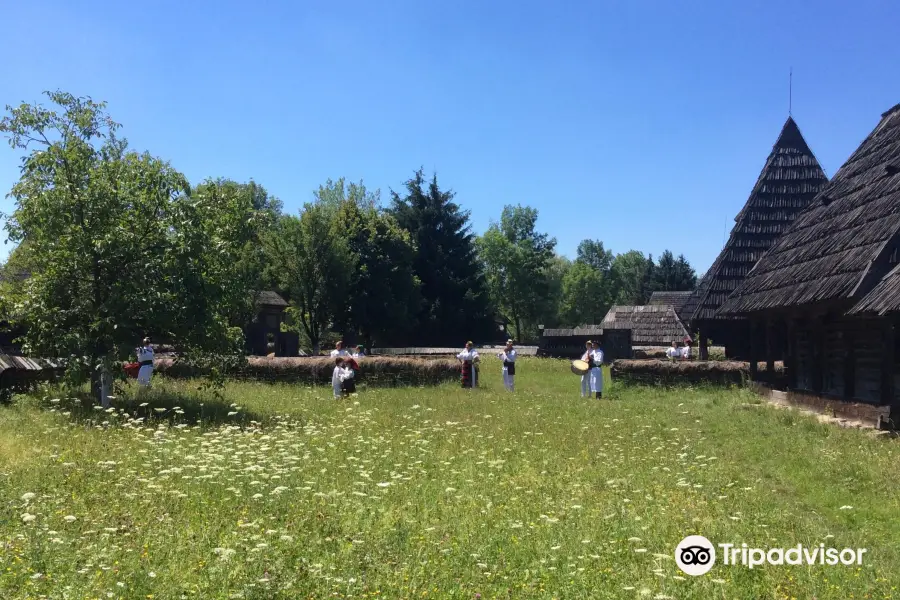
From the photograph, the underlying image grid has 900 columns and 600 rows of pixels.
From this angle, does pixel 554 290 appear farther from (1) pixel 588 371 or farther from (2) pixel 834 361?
(2) pixel 834 361

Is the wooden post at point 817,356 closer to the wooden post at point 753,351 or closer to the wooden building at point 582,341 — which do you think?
the wooden post at point 753,351

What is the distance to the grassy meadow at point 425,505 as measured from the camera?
18.6 ft

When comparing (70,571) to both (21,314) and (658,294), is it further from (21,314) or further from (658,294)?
(658,294)

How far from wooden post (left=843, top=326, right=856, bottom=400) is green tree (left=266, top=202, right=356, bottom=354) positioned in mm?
24334

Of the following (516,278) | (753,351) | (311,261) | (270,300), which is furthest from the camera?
(516,278)

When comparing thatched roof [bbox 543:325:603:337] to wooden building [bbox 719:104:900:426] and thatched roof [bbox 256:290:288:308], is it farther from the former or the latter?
thatched roof [bbox 256:290:288:308]

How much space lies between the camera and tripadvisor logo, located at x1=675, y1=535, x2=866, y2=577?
6.23 m

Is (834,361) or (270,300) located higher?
(270,300)

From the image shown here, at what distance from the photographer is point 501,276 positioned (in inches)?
3172

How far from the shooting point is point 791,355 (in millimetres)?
19125

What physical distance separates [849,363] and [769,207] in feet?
33.8

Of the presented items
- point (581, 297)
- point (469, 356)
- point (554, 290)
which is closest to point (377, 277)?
point (469, 356)

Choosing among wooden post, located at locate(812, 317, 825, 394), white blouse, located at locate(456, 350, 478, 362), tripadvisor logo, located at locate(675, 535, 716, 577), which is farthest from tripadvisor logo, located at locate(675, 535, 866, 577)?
white blouse, located at locate(456, 350, 478, 362)

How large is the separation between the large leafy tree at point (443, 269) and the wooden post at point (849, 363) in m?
33.3
